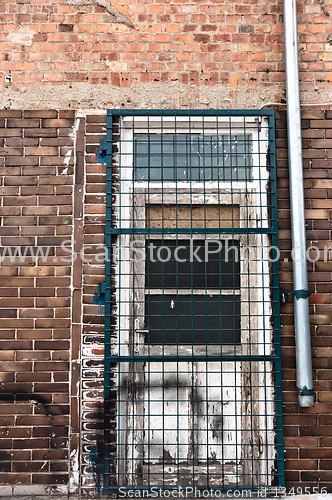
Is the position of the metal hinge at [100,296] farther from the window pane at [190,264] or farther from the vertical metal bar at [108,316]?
the window pane at [190,264]

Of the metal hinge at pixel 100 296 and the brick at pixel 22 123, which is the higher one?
the brick at pixel 22 123

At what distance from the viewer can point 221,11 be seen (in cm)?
353

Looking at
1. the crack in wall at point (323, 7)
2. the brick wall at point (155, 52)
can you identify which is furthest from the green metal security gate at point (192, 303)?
the crack in wall at point (323, 7)

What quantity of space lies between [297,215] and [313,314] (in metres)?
0.71

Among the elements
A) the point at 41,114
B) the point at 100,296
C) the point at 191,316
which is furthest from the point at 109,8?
the point at 191,316

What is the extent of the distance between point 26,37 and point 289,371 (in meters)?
3.09

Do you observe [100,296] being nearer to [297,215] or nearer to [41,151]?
[41,151]

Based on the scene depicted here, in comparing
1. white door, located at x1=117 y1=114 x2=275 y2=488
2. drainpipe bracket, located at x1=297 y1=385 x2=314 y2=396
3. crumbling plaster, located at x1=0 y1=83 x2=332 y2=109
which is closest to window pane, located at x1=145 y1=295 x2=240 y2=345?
white door, located at x1=117 y1=114 x2=275 y2=488

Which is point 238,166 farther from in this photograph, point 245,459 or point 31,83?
point 245,459

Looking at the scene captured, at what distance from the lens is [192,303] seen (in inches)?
130

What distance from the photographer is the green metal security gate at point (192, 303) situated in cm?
323

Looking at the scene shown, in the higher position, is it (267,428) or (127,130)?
(127,130)

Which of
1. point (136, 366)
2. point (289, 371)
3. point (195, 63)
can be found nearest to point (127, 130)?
point (195, 63)

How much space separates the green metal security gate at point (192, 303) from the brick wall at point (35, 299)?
1.10 ft
